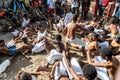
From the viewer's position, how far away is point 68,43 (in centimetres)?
741

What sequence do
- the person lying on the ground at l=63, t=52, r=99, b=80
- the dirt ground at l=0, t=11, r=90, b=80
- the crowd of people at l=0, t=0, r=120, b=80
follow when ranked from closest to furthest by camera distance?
the person lying on the ground at l=63, t=52, r=99, b=80 → the crowd of people at l=0, t=0, r=120, b=80 → the dirt ground at l=0, t=11, r=90, b=80

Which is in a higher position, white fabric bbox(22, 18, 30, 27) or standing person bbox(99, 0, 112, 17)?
standing person bbox(99, 0, 112, 17)

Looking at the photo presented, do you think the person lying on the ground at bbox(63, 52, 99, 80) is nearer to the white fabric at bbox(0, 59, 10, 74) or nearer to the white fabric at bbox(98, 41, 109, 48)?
the white fabric at bbox(98, 41, 109, 48)

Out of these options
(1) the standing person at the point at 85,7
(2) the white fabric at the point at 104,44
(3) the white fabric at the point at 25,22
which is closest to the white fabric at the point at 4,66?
(2) the white fabric at the point at 104,44

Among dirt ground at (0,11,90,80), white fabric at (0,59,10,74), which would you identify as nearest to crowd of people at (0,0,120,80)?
white fabric at (0,59,10,74)

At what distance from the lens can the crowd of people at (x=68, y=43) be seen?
449 cm

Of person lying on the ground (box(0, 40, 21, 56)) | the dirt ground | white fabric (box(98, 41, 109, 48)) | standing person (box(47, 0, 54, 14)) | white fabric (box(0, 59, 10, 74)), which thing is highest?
standing person (box(47, 0, 54, 14))

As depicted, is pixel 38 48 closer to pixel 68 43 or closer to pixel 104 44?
pixel 68 43

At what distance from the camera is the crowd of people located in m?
4.49

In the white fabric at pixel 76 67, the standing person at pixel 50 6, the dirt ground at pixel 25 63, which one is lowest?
the dirt ground at pixel 25 63

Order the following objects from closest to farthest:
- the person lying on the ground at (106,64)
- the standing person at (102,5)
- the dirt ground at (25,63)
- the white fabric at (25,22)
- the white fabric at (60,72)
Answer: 1. the person lying on the ground at (106,64)
2. the white fabric at (60,72)
3. the dirt ground at (25,63)
4. the white fabric at (25,22)
5. the standing person at (102,5)

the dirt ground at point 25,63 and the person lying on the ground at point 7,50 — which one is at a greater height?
the person lying on the ground at point 7,50

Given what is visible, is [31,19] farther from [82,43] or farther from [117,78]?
[117,78]

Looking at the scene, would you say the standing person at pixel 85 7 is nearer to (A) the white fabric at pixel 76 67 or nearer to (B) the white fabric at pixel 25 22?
(B) the white fabric at pixel 25 22
